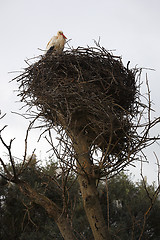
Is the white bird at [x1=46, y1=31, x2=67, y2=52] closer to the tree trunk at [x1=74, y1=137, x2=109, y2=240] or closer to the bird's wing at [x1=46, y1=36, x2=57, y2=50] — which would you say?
the bird's wing at [x1=46, y1=36, x2=57, y2=50]

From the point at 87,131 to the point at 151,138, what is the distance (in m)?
0.89

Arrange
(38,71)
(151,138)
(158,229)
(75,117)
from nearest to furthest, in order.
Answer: (151,138), (75,117), (38,71), (158,229)

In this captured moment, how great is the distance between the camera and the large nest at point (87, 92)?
2.76 m

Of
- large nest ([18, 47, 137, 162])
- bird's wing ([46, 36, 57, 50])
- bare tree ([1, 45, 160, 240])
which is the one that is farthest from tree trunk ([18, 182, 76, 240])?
bird's wing ([46, 36, 57, 50])

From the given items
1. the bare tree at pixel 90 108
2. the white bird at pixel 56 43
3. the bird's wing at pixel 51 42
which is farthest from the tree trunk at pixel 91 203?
the bird's wing at pixel 51 42

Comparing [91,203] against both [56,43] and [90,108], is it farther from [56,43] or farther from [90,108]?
[56,43]

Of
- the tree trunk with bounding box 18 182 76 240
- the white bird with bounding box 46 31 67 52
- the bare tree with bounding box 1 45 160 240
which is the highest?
the white bird with bounding box 46 31 67 52

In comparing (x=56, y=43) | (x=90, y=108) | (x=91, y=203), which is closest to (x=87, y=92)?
(x=90, y=108)

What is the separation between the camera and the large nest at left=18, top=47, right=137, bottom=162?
2.76 meters

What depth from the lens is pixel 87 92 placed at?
285cm

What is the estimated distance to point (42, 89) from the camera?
10.0ft

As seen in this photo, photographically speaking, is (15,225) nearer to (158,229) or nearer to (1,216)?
(1,216)

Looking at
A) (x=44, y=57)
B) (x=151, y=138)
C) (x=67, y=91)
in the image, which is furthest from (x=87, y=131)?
(x=44, y=57)

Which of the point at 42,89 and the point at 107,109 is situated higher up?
the point at 42,89
